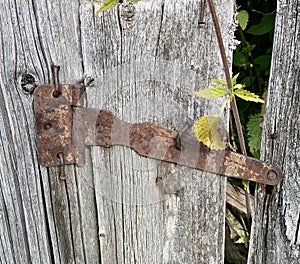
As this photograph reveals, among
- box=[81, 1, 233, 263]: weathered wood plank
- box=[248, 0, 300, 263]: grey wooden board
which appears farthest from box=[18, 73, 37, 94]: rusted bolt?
box=[248, 0, 300, 263]: grey wooden board

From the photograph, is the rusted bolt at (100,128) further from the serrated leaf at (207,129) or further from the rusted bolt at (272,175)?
the rusted bolt at (272,175)

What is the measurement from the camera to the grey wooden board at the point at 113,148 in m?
1.10

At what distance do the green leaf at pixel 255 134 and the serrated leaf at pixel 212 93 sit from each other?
41 centimetres

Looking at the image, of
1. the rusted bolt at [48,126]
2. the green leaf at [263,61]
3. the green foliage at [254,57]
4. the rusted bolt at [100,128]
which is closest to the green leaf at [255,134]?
the green foliage at [254,57]

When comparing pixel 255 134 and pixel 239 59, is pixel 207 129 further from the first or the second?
pixel 239 59

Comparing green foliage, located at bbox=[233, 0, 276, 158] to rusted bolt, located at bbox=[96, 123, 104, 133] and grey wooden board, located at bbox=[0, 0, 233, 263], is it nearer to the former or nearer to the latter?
grey wooden board, located at bbox=[0, 0, 233, 263]

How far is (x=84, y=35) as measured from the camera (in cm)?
112

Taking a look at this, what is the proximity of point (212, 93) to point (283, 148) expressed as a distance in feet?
0.90

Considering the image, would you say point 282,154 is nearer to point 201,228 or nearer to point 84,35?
point 201,228

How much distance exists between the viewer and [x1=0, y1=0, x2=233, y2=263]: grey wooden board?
110 centimetres

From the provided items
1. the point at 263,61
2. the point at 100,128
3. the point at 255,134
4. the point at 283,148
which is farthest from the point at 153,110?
the point at 263,61

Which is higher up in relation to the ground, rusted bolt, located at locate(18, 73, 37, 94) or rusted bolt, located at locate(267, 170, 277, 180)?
rusted bolt, located at locate(18, 73, 37, 94)

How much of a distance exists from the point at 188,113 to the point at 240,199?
753 millimetres

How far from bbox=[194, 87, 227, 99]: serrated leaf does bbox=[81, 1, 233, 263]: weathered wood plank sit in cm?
7
